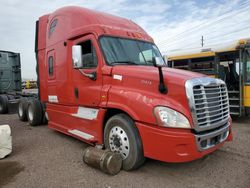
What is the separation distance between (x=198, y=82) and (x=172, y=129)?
34.1 inches

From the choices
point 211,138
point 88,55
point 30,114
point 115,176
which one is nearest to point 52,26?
point 88,55

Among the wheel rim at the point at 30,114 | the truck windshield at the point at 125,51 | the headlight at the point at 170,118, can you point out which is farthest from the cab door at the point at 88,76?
the wheel rim at the point at 30,114

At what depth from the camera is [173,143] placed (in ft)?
12.2

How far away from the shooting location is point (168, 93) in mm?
3871

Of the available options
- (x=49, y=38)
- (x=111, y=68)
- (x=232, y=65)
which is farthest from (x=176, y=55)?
(x=111, y=68)

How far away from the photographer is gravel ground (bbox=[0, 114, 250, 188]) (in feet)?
12.9

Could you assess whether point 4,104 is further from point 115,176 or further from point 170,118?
point 170,118

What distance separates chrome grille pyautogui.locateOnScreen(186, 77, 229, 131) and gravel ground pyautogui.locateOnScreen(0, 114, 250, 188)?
0.89 m

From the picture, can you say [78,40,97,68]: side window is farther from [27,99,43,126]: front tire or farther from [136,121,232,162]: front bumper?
[27,99,43,126]: front tire

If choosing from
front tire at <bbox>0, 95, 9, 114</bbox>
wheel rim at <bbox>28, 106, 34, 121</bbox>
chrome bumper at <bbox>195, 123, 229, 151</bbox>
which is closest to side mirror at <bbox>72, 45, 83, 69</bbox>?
chrome bumper at <bbox>195, 123, 229, 151</bbox>

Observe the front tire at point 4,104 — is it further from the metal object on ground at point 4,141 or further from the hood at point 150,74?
the hood at point 150,74

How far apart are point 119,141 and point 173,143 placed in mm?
1110

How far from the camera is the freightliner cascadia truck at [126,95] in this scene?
3752 millimetres

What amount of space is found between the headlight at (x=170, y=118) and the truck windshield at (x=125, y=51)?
154cm
